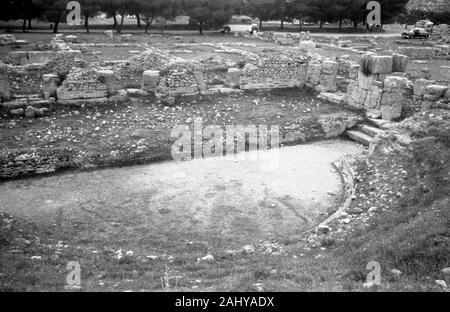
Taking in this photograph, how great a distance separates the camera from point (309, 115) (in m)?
16.0

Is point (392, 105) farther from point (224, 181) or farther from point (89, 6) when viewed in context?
point (89, 6)

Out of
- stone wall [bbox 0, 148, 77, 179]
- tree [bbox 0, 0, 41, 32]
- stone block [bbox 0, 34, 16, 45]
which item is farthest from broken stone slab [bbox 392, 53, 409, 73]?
tree [bbox 0, 0, 41, 32]

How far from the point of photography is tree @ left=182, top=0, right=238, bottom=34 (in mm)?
42531

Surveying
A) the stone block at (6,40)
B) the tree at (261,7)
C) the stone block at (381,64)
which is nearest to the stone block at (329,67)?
the stone block at (381,64)

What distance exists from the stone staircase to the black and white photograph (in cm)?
5

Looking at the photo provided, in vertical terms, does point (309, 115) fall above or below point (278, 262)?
above

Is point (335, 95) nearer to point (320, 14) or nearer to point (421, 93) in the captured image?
point (421, 93)

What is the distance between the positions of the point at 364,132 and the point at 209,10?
31.5 metres

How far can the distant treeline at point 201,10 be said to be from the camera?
36.2 m

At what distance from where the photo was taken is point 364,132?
15383 mm

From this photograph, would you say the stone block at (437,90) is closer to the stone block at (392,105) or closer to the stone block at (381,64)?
the stone block at (392,105)

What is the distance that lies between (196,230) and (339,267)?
11.0 ft
